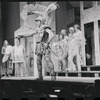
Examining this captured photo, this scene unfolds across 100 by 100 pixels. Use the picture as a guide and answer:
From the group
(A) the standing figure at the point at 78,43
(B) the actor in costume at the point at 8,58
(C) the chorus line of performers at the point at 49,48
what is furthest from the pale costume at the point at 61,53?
(B) the actor in costume at the point at 8,58

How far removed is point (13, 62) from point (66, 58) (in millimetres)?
573

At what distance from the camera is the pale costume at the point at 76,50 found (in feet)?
9.26

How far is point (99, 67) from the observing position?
2.68 m

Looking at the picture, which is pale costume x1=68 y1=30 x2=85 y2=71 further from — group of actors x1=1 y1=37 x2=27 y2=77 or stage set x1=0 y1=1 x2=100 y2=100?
group of actors x1=1 y1=37 x2=27 y2=77

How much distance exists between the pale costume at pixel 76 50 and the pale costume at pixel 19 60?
20.0 inches

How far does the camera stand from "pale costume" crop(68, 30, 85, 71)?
9.26 feet

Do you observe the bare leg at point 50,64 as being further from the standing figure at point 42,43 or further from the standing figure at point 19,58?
the standing figure at point 19,58

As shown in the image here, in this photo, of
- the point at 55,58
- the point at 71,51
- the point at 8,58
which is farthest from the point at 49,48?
the point at 8,58

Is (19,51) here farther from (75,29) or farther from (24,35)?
(75,29)

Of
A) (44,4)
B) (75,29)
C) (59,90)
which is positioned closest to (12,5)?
(44,4)

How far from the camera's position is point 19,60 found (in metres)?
3.02

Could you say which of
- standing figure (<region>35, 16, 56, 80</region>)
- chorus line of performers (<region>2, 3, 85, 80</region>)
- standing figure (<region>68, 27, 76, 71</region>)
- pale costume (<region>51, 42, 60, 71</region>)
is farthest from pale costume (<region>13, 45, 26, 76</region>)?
standing figure (<region>68, 27, 76, 71</region>)

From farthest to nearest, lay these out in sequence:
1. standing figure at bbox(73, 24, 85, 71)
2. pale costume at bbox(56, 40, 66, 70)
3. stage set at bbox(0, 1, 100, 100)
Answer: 1. pale costume at bbox(56, 40, 66, 70)
2. standing figure at bbox(73, 24, 85, 71)
3. stage set at bbox(0, 1, 100, 100)

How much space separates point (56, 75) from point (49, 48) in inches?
11.8
